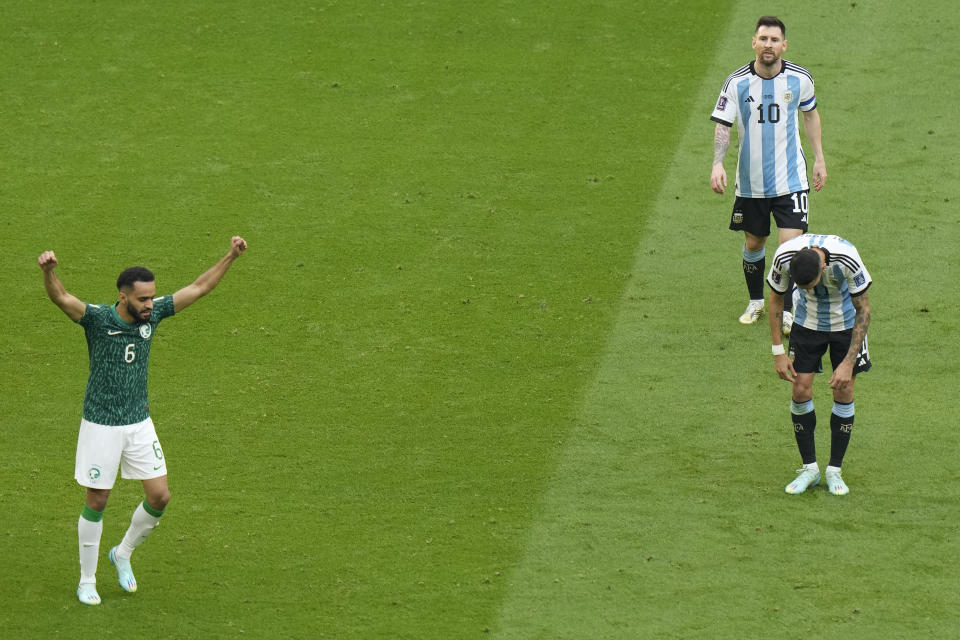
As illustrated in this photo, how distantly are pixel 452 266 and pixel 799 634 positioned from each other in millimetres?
5679

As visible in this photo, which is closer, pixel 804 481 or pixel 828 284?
pixel 828 284

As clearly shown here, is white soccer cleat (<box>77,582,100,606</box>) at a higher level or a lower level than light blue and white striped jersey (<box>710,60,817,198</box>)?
lower

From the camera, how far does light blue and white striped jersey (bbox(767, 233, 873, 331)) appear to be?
910 cm

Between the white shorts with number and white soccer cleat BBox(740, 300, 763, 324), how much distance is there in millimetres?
5566

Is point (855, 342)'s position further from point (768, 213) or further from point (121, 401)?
point (121, 401)

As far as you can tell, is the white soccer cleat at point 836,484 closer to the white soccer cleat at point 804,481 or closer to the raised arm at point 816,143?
the white soccer cleat at point 804,481

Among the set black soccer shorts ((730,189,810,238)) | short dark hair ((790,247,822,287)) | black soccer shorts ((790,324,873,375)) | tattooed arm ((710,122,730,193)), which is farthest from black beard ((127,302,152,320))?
black soccer shorts ((730,189,810,238))

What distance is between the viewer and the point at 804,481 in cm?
962

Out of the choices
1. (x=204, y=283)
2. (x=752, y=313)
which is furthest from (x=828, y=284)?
(x=204, y=283)

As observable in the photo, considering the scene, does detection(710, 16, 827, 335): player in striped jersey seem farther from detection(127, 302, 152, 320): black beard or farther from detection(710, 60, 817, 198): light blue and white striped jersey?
detection(127, 302, 152, 320): black beard

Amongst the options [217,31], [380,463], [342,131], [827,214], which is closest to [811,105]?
[827,214]

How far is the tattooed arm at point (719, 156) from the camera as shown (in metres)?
11.1

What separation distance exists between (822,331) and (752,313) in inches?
110

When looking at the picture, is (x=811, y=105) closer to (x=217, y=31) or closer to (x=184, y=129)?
(x=184, y=129)
